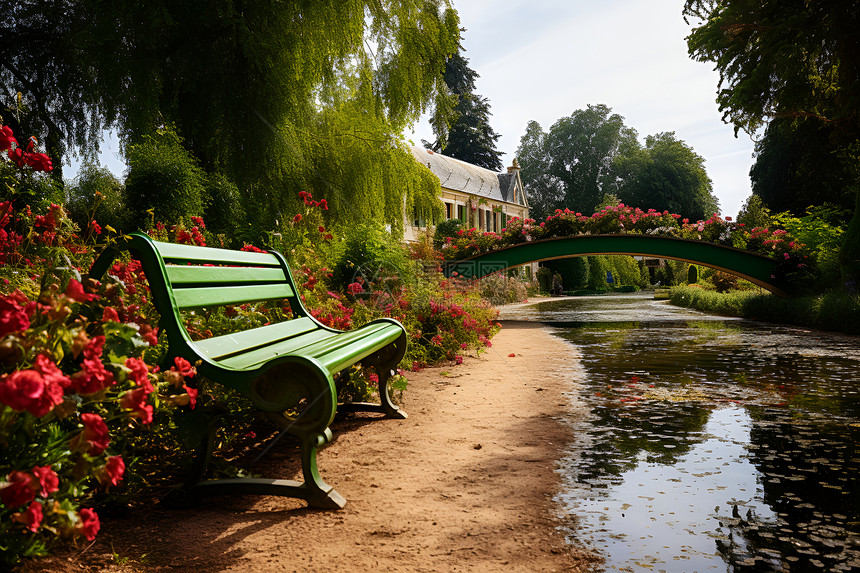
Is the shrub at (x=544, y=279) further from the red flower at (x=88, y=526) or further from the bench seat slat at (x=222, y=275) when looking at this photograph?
the red flower at (x=88, y=526)

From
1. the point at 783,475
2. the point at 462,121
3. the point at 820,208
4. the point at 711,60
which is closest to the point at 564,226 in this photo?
the point at 711,60

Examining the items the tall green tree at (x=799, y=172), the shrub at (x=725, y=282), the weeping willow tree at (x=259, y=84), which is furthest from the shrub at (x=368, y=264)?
the tall green tree at (x=799, y=172)

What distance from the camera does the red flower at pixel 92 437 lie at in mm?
1834

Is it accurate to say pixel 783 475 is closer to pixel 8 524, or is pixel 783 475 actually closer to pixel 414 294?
pixel 8 524

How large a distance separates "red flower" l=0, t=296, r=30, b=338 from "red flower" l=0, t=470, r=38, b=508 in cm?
39

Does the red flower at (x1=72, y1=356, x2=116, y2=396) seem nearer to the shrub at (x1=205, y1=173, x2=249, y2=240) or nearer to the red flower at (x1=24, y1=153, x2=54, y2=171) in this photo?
the red flower at (x1=24, y1=153, x2=54, y2=171)

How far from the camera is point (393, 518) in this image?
2957 mm

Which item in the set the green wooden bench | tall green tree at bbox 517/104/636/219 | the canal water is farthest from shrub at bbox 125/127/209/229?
tall green tree at bbox 517/104/636/219

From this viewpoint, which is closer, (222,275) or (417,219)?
(222,275)

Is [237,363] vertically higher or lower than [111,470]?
higher

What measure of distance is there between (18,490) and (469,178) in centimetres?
4354

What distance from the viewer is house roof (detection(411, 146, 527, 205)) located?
1566 inches

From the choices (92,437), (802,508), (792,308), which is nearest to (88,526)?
(92,437)

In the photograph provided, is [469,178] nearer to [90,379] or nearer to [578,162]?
[578,162]
